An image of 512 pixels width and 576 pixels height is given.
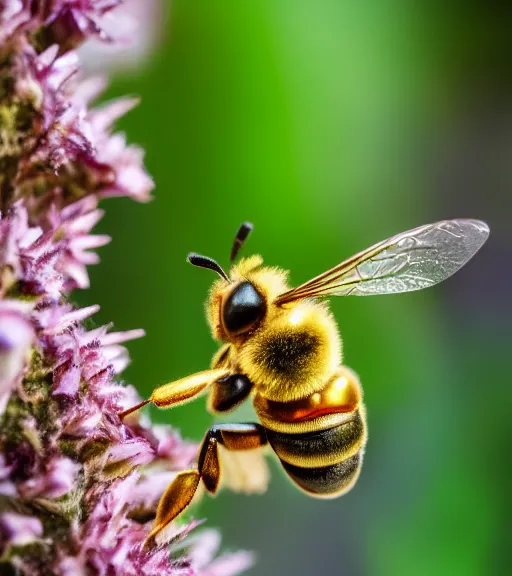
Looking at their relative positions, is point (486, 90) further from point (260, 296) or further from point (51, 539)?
point (51, 539)

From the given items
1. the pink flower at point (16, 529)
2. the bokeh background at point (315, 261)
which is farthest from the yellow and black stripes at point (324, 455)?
the bokeh background at point (315, 261)

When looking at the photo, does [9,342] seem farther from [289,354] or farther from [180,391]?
[289,354]

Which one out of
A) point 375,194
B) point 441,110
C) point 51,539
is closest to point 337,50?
point 375,194

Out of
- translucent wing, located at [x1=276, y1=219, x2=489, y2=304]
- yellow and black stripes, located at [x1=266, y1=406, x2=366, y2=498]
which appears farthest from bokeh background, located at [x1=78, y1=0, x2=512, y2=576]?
translucent wing, located at [x1=276, y1=219, x2=489, y2=304]

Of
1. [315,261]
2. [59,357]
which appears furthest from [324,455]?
[315,261]

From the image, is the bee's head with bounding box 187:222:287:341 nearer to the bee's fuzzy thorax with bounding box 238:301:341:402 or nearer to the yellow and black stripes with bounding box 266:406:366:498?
the bee's fuzzy thorax with bounding box 238:301:341:402

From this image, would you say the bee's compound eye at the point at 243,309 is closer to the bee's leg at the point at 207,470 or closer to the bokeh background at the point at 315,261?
the bee's leg at the point at 207,470
